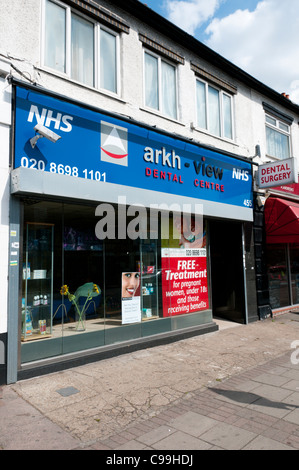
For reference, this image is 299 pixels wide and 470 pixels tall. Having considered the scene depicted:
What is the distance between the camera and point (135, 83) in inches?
299

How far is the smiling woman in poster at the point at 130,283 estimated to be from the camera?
7.37 meters

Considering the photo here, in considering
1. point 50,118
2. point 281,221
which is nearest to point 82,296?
point 50,118

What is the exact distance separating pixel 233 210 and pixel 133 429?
686cm

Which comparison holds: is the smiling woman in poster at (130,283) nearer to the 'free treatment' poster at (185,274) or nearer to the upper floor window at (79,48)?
the 'free treatment' poster at (185,274)

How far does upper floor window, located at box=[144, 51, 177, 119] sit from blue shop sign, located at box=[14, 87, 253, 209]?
0.95 metres

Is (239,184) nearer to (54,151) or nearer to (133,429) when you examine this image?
(54,151)

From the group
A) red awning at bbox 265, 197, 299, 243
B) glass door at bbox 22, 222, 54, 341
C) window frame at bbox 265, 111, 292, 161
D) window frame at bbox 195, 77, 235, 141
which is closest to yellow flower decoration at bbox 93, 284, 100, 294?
glass door at bbox 22, 222, 54, 341

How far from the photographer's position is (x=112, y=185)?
258 inches

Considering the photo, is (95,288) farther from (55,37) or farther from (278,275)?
(278,275)

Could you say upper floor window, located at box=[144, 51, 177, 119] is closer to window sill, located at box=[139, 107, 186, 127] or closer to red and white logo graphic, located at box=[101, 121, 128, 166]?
window sill, located at box=[139, 107, 186, 127]

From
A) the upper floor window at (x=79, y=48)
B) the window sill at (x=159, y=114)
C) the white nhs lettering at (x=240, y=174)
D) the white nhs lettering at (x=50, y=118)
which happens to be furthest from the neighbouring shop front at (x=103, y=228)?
the upper floor window at (x=79, y=48)

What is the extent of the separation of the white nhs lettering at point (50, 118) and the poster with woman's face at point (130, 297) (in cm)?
318

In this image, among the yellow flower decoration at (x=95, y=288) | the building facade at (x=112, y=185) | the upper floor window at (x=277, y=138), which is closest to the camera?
the building facade at (x=112, y=185)

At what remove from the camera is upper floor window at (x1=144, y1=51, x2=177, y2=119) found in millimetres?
8141
